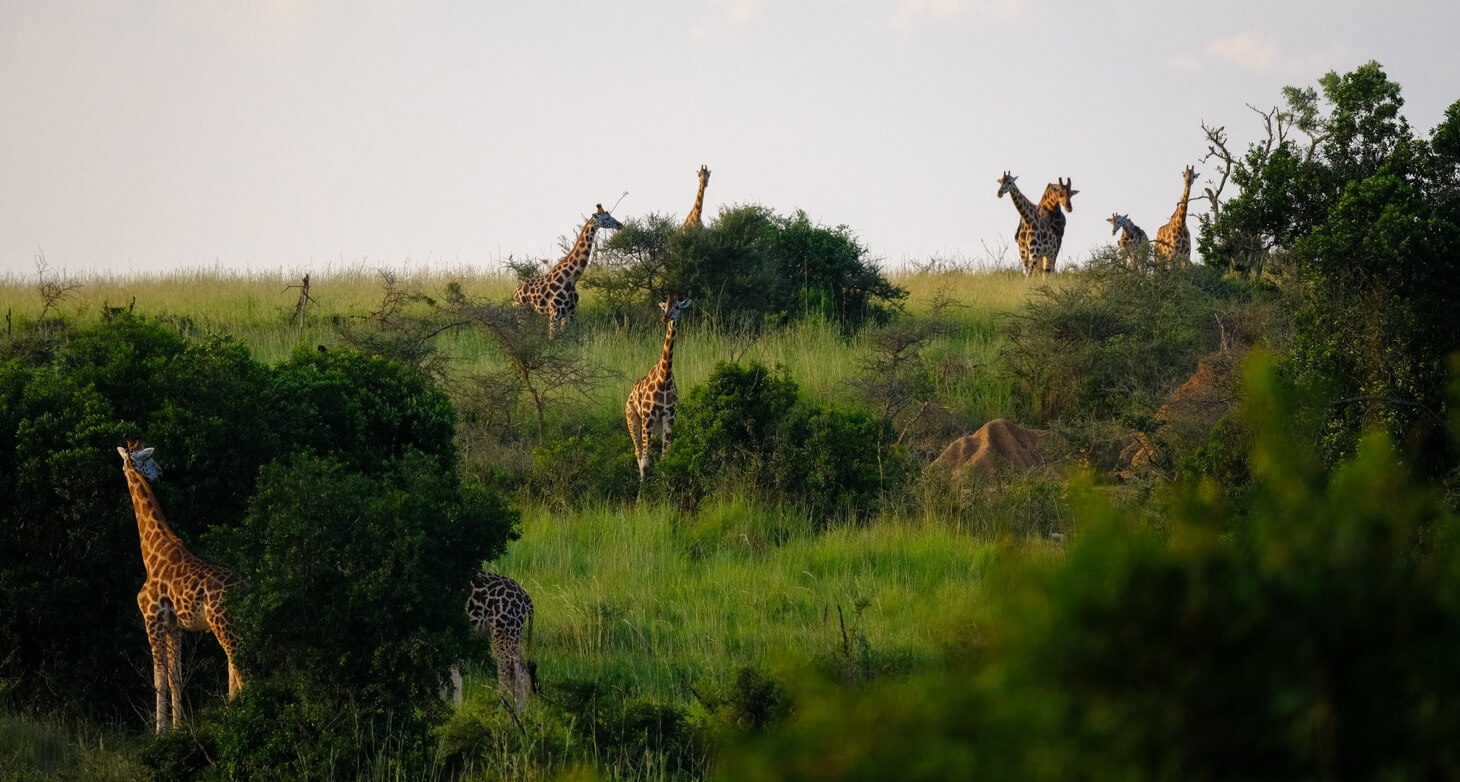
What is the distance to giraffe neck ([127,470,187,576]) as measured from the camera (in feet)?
24.2

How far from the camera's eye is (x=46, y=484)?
8.09 m

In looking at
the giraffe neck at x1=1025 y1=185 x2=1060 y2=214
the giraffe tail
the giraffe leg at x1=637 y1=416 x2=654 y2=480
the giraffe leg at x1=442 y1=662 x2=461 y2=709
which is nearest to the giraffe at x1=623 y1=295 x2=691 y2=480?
the giraffe leg at x1=637 y1=416 x2=654 y2=480

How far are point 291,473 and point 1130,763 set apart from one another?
222 inches

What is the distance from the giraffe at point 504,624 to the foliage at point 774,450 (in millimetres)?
5227

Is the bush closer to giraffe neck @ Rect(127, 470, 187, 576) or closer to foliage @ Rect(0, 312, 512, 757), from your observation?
foliage @ Rect(0, 312, 512, 757)

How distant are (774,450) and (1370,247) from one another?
6.26 m

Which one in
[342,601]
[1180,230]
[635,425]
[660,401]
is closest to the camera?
[342,601]

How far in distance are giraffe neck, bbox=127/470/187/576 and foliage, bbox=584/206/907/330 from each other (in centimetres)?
1258

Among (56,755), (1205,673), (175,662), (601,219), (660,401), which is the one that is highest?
(601,219)

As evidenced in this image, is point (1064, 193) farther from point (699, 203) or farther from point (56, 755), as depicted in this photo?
point (56, 755)

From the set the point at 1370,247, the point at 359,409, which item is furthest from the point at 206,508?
the point at 1370,247

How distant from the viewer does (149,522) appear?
753 cm

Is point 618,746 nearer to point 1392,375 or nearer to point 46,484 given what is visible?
point 46,484

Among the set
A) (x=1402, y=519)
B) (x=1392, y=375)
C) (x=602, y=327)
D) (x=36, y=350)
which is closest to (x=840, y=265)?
(x=602, y=327)
